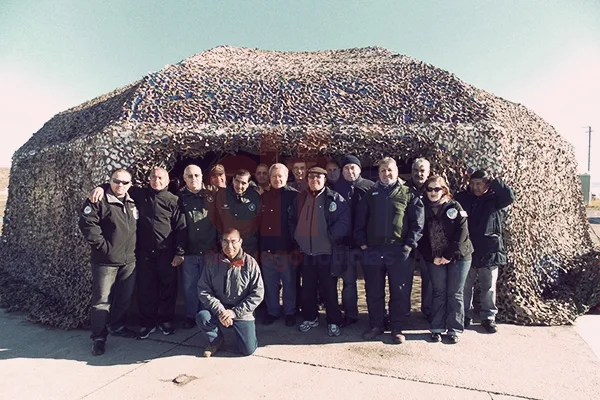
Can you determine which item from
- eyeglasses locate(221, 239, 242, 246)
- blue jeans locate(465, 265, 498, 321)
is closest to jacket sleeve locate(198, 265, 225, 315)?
eyeglasses locate(221, 239, 242, 246)

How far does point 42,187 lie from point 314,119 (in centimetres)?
433

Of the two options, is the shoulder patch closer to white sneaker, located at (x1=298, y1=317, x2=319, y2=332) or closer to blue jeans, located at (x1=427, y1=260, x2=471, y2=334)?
blue jeans, located at (x1=427, y1=260, x2=471, y2=334)

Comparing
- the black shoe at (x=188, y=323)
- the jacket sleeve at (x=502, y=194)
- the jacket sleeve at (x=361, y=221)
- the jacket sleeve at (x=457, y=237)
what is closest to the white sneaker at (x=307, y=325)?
the jacket sleeve at (x=361, y=221)

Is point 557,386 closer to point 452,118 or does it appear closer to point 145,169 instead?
point 452,118

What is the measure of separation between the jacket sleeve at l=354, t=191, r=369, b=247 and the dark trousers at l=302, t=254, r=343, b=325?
37cm

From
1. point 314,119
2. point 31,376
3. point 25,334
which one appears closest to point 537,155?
point 314,119

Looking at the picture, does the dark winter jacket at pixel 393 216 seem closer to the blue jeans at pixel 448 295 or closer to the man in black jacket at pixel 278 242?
the blue jeans at pixel 448 295

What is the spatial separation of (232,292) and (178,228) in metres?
0.96

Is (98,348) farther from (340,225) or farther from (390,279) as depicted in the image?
(390,279)

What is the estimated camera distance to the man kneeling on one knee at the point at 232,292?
12.4 feet

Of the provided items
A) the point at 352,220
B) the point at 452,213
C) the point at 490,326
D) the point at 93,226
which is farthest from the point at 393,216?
the point at 93,226

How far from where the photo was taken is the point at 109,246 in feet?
12.9

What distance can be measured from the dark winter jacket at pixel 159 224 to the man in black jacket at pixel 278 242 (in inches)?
33.5

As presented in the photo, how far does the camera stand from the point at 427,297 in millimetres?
4711
